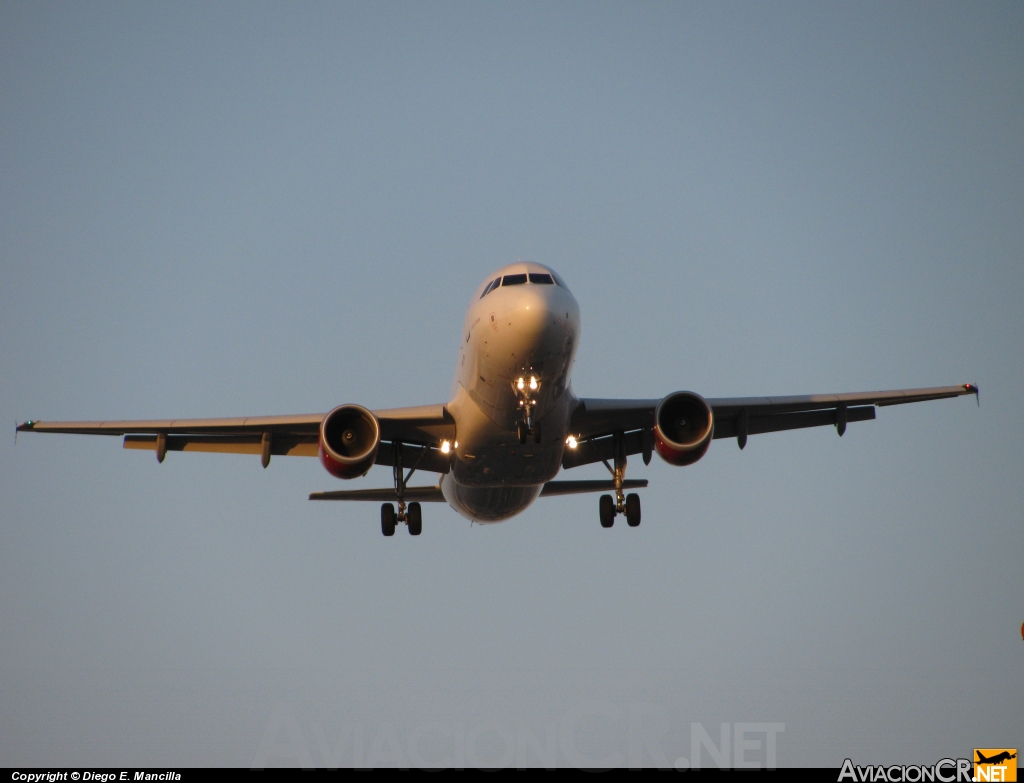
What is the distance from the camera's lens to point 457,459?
86.8 feet

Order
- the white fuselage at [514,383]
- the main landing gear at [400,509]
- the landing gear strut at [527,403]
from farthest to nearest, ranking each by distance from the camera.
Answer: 1. the main landing gear at [400,509]
2. the landing gear strut at [527,403]
3. the white fuselage at [514,383]

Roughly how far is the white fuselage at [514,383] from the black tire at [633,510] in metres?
2.52

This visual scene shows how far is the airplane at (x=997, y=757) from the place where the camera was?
20788 millimetres

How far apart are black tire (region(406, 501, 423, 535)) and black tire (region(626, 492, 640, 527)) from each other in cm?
534

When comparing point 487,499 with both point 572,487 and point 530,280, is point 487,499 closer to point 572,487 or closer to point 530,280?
point 572,487

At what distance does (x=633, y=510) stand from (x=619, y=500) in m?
1.56

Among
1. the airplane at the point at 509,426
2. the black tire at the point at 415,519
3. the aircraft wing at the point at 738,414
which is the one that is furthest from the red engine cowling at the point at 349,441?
the black tire at the point at 415,519

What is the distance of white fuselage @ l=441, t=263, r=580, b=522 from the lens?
878 inches

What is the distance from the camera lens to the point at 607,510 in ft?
99.3

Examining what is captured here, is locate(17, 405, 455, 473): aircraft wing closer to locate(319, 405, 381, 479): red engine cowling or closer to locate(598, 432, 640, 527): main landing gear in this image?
locate(319, 405, 381, 479): red engine cowling

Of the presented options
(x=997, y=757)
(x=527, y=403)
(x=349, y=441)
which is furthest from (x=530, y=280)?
(x=997, y=757)

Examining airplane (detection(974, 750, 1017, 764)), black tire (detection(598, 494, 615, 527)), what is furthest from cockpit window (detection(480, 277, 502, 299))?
airplane (detection(974, 750, 1017, 764))

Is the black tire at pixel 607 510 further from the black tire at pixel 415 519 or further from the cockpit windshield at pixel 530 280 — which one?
the cockpit windshield at pixel 530 280

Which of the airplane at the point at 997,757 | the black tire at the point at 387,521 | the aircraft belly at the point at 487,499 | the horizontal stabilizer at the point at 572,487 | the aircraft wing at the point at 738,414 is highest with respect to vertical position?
the aircraft wing at the point at 738,414
